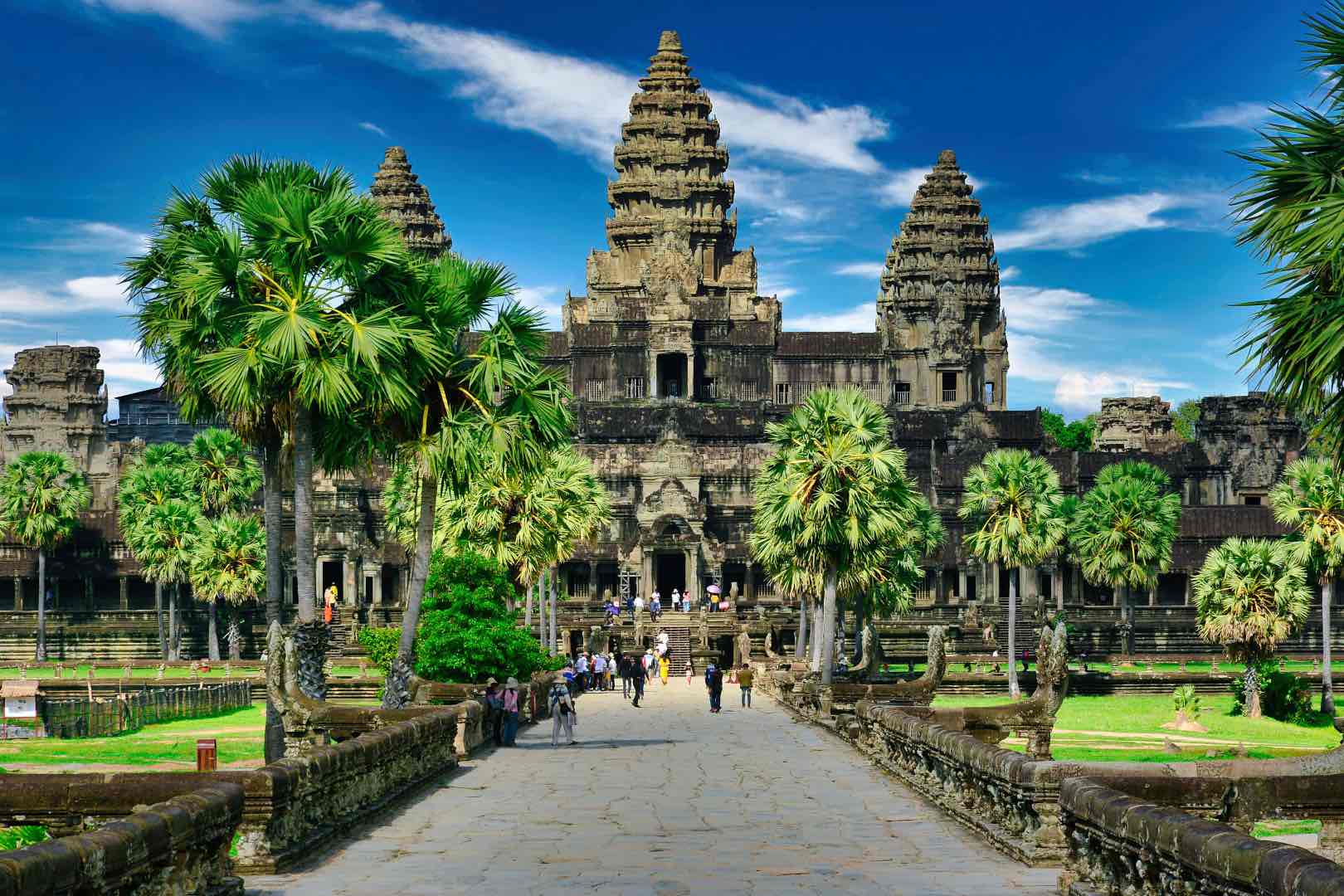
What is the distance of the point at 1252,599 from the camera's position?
59.6 metres

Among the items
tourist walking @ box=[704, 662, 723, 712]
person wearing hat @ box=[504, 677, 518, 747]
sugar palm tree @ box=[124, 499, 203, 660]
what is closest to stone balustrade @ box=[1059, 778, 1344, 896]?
person wearing hat @ box=[504, 677, 518, 747]

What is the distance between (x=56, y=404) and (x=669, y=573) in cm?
5901

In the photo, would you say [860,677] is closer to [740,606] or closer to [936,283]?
[740,606]

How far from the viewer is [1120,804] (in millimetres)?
12672

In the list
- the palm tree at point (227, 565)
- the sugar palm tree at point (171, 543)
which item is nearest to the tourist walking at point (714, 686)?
the palm tree at point (227, 565)

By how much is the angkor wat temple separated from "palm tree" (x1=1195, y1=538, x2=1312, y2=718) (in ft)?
57.1

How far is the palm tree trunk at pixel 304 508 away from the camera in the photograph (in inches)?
1066

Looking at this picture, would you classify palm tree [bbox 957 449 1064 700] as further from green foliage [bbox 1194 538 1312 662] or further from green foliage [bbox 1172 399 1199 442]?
green foliage [bbox 1172 399 1199 442]

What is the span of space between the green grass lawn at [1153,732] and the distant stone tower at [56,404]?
8411 cm

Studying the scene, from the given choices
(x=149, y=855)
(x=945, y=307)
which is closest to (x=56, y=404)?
(x=945, y=307)

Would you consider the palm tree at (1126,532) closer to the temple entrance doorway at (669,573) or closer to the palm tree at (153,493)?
the temple entrance doorway at (669,573)

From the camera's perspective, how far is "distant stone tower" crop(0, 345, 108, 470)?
123 m

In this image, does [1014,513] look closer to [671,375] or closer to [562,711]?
[562,711]

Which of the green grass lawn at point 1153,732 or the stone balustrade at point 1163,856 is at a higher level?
the stone balustrade at point 1163,856
